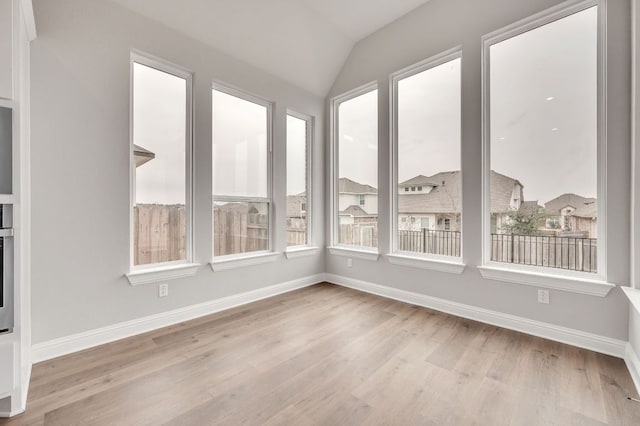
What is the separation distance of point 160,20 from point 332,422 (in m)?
3.57

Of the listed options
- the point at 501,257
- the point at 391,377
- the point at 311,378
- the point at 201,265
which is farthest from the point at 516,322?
the point at 201,265

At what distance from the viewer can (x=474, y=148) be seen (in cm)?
299

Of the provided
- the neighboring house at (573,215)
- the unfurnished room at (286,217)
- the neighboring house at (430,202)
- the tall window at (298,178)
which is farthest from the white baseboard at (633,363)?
the tall window at (298,178)

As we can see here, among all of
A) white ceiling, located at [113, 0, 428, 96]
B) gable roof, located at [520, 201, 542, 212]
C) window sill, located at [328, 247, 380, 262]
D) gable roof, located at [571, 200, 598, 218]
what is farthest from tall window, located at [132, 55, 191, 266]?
gable roof, located at [571, 200, 598, 218]

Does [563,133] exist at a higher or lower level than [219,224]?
higher

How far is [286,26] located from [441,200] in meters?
2.72

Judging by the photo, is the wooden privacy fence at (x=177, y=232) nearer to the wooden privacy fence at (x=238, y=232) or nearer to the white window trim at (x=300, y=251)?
the wooden privacy fence at (x=238, y=232)

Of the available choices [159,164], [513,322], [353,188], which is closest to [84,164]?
[159,164]

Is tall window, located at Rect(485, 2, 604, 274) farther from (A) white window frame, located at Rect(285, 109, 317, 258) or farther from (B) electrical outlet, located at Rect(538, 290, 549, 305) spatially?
(A) white window frame, located at Rect(285, 109, 317, 258)

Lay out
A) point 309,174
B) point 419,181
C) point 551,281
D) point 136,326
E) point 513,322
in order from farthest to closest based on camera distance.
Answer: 1. point 309,174
2. point 419,181
3. point 513,322
4. point 136,326
5. point 551,281

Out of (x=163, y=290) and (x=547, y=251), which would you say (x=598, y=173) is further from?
(x=163, y=290)

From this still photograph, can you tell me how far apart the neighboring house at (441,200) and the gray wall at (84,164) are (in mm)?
2715

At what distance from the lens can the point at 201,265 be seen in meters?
3.10

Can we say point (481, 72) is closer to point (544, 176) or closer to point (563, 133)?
point (563, 133)
